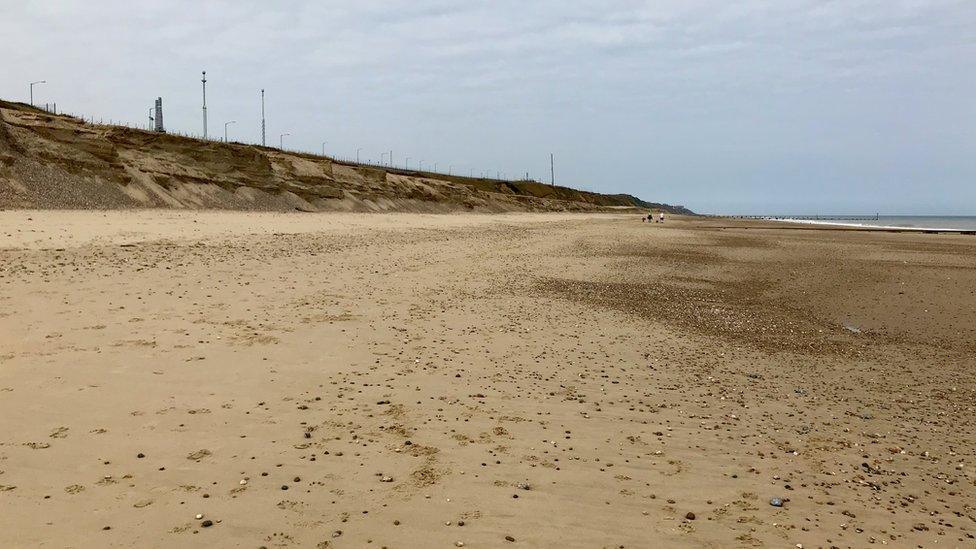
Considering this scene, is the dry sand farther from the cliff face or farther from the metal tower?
the metal tower

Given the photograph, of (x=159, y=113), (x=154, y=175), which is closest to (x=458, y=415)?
(x=154, y=175)

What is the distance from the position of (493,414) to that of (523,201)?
80398 millimetres

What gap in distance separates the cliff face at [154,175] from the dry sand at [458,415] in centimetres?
1806

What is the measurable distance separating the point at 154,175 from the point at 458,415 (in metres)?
34.4

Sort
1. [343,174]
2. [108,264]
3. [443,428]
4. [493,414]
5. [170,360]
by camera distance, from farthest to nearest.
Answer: [343,174] < [108,264] < [170,360] < [493,414] < [443,428]

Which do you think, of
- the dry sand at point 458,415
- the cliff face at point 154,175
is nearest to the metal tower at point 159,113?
the cliff face at point 154,175

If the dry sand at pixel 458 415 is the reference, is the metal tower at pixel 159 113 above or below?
above

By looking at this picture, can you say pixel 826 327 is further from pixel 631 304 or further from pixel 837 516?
pixel 837 516

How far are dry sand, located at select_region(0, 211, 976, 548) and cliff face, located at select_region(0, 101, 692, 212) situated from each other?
711 inches

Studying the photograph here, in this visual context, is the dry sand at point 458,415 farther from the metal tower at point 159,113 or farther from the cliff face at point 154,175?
the metal tower at point 159,113

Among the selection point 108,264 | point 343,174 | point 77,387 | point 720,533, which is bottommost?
point 720,533

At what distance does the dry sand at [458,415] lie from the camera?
3.65 metres

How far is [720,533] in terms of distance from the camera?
12.0ft

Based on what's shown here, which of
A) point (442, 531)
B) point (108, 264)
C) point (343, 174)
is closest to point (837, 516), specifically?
point (442, 531)
